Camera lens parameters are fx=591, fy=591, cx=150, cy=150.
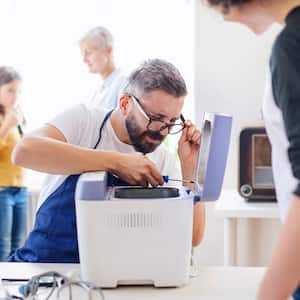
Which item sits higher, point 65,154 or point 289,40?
point 289,40

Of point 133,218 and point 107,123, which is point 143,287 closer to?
point 133,218

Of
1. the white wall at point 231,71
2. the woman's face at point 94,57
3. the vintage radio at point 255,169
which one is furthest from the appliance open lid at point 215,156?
the woman's face at point 94,57

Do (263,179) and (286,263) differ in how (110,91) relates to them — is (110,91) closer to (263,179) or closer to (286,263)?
(263,179)

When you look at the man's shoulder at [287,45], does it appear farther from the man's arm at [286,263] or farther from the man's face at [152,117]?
the man's face at [152,117]

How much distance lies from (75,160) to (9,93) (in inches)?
71.3

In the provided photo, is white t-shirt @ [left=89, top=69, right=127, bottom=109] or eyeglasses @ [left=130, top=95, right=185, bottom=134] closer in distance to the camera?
eyeglasses @ [left=130, top=95, right=185, bottom=134]

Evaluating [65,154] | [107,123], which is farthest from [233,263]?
[65,154]

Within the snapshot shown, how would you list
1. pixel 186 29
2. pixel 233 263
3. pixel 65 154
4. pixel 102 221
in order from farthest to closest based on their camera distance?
pixel 186 29, pixel 233 263, pixel 65 154, pixel 102 221

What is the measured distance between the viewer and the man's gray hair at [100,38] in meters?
2.90

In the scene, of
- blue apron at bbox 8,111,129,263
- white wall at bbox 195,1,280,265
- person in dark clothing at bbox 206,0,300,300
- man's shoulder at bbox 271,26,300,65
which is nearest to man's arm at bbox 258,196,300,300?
person in dark clothing at bbox 206,0,300,300

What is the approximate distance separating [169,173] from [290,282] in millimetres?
937

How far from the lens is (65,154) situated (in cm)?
138

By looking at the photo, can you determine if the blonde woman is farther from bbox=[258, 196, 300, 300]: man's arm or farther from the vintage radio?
bbox=[258, 196, 300, 300]: man's arm

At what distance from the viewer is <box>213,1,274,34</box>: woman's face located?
0.73m
